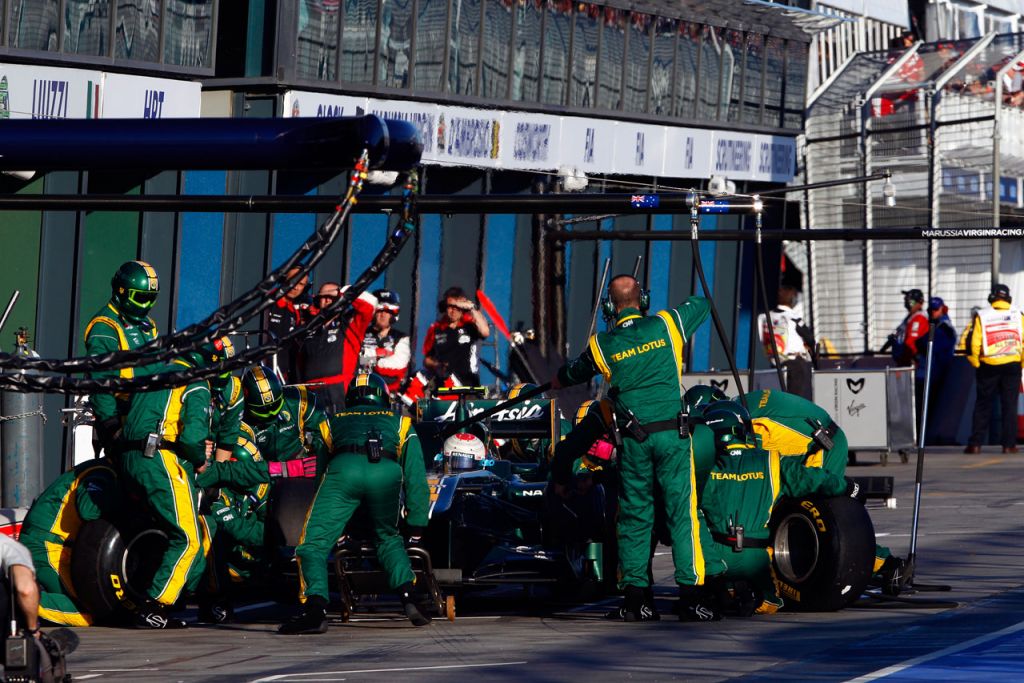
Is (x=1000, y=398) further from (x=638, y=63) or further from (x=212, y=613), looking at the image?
(x=212, y=613)

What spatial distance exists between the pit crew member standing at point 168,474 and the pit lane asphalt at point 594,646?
0.26 metres

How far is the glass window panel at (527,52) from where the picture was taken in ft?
100

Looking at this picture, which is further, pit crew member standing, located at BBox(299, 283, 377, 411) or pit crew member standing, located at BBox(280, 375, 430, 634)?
pit crew member standing, located at BBox(299, 283, 377, 411)

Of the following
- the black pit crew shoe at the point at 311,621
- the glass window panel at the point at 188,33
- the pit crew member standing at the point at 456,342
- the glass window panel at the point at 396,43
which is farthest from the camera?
the glass window panel at the point at 396,43

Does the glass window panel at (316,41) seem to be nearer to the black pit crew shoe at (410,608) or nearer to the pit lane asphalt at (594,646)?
the pit lane asphalt at (594,646)

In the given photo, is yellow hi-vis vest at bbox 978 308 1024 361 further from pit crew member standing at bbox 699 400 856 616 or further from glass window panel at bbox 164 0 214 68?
pit crew member standing at bbox 699 400 856 616

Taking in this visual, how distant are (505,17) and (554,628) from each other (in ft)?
65.2

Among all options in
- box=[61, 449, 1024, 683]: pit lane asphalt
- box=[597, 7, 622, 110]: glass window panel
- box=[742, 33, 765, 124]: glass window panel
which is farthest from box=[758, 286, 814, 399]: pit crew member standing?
box=[742, 33, 765, 124]: glass window panel

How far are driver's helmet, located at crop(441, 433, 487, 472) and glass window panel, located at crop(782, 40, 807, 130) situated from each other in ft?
80.5

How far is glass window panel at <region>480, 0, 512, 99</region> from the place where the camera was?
29875 mm

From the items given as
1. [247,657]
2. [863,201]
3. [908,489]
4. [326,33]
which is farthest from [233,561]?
[863,201]

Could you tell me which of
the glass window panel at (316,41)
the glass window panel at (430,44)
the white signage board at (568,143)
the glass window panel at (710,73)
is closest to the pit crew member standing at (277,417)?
the white signage board at (568,143)

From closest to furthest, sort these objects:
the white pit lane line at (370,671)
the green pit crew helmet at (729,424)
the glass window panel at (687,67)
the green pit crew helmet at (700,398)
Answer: the white pit lane line at (370,671)
the green pit crew helmet at (729,424)
the green pit crew helmet at (700,398)
the glass window panel at (687,67)

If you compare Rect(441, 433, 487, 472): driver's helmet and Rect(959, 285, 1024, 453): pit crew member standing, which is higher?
Rect(959, 285, 1024, 453): pit crew member standing
